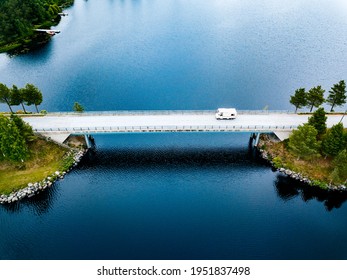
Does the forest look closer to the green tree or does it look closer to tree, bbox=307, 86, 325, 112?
tree, bbox=307, 86, 325, 112

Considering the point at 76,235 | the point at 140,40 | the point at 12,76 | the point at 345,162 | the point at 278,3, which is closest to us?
the point at 76,235

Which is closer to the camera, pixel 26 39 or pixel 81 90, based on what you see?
pixel 81 90

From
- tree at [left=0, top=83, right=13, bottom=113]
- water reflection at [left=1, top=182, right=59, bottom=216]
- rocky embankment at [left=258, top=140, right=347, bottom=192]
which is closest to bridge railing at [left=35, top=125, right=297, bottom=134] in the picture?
rocky embankment at [left=258, top=140, right=347, bottom=192]

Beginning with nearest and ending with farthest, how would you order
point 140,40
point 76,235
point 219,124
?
point 76,235 < point 219,124 < point 140,40

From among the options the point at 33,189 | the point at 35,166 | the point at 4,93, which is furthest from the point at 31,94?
the point at 33,189

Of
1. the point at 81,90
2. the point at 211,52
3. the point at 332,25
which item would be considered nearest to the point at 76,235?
the point at 81,90

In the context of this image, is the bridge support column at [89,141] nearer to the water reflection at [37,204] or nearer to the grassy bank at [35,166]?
the grassy bank at [35,166]

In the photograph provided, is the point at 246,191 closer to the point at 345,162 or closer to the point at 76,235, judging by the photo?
the point at 345,162
